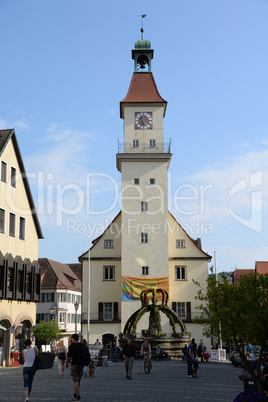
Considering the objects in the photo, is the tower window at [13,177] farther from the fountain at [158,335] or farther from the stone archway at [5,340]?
the fountain at [158,335]

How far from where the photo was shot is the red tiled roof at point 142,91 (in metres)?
59.3

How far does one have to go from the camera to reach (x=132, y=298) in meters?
53.6

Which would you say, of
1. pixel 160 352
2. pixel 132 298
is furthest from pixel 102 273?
pixel 160 352

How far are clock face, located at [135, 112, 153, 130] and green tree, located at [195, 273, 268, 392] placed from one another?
47177 mm

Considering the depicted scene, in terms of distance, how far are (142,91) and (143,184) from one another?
1122cm

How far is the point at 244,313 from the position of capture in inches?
464

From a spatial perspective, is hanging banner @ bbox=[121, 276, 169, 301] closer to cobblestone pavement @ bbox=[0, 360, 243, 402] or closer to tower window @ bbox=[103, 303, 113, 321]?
tower window @ bbox=[103, 303, 113, 321]

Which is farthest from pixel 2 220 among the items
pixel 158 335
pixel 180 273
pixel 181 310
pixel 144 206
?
pixel 181 310

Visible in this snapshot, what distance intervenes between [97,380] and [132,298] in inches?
1247

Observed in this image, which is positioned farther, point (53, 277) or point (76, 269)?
point (76, 269)

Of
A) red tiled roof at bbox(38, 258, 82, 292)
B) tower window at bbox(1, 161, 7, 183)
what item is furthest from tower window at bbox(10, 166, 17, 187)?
red tiled roof at bbox(38, 258, 82, 292)

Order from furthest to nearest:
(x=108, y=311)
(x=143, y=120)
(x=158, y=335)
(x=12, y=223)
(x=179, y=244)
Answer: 1. (x=143, y=120)
2. (x=179, y=244)
3. (x=108, y=311)
4. (x=158, y=335)
5. (x=12, y=223)

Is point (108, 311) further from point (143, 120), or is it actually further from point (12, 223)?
point (12, 223)

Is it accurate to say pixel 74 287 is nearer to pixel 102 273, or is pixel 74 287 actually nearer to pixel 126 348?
pixel 102 273
